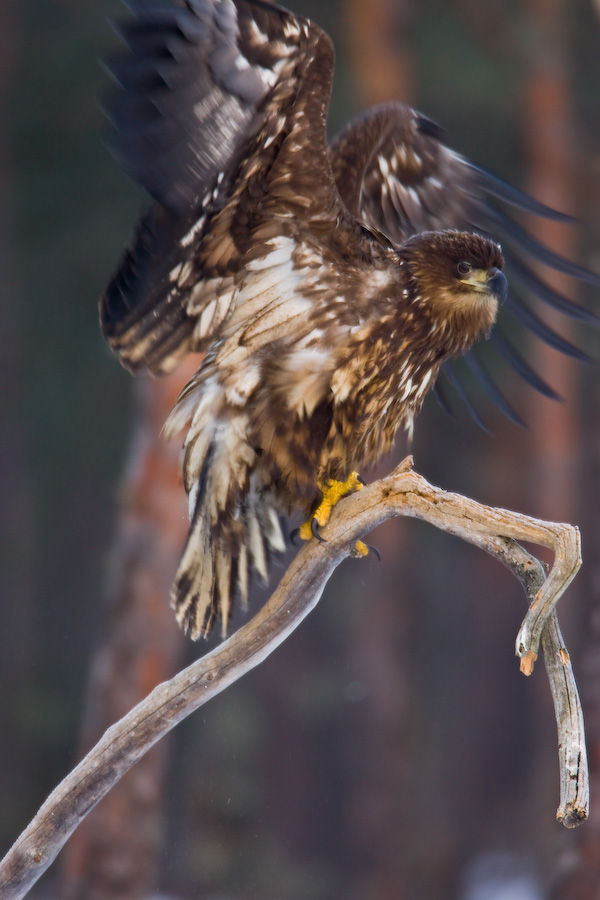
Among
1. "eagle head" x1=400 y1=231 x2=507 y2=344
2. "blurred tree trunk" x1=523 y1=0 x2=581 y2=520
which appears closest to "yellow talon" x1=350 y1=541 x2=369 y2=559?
"eagle head" x1=400 y1=231 x2=507 y2=344

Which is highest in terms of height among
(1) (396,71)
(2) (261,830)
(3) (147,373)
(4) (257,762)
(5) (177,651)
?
(1) (396,71)

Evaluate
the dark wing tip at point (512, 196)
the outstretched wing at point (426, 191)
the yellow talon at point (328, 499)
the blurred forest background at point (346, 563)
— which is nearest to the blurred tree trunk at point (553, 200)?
the blurred forest background at point (346, 563)

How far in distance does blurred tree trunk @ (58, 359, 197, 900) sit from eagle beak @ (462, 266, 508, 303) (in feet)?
11.9

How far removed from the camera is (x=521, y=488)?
11.3 metres

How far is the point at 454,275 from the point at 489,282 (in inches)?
4.7

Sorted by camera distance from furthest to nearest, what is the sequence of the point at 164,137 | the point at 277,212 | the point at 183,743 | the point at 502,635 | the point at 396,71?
the point at 502,635 < the point at 183,743 < the point at 396,71 < the point at 277,212 < the point at 164,137

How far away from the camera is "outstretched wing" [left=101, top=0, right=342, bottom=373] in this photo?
9.80 feet

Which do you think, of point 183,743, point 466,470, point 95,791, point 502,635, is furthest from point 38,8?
point 95,791

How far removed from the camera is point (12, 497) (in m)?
11.4

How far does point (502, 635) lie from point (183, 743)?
409 cm

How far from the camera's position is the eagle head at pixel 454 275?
3314 millimetres

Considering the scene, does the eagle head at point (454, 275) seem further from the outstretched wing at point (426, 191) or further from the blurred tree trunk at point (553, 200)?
the blurred tree trunk at point (553, 200)

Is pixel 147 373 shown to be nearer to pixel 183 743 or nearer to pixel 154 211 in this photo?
pixel 154 211

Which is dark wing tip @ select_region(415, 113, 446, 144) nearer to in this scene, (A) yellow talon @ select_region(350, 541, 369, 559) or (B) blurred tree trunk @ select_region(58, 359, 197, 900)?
(A) yellow talon @ select_region(350, 541, 369, 559)
